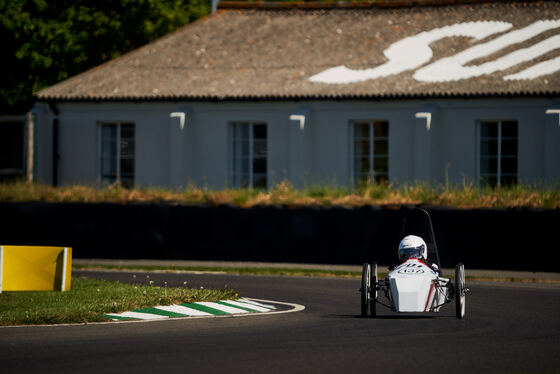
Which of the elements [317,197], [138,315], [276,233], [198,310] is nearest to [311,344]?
[138,315]

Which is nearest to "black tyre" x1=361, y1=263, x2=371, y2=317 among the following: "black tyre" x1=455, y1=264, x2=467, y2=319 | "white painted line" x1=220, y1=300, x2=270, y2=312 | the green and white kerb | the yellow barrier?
"black tyre" x1=455, y1=264, x2=467, y2=319

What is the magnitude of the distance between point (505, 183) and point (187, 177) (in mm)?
9804

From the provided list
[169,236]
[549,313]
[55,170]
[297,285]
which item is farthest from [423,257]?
[55,170]

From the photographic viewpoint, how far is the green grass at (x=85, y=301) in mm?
14484

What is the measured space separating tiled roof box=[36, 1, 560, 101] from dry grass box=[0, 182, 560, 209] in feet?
21.1

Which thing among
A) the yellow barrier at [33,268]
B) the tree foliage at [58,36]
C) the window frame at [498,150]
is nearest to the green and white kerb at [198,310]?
the yellow barrier at [33,268]

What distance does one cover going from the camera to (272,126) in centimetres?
3466

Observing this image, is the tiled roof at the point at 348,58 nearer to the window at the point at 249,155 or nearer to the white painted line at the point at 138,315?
the window at the point at 249,155

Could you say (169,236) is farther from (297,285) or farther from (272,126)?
(272,126)

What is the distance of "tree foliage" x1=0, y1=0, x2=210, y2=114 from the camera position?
142 feet

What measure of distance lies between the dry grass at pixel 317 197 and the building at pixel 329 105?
562 centimetres

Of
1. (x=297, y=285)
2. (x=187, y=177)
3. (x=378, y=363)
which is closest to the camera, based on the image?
(x=378, y=363)

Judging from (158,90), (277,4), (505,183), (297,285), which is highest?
(277,4)

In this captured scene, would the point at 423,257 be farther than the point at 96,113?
No
